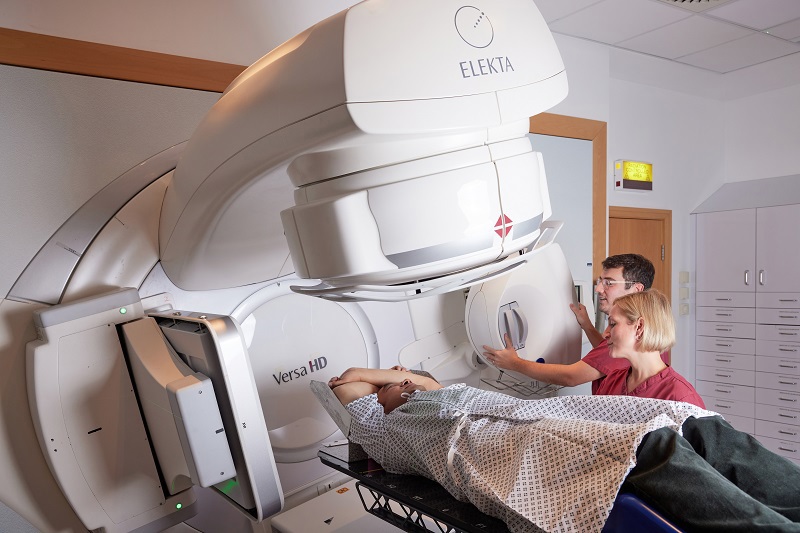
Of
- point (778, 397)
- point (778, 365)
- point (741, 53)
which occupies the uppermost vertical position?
point (741, 53)

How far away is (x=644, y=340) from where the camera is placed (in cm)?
191

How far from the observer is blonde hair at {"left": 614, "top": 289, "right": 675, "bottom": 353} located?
191 centimetres

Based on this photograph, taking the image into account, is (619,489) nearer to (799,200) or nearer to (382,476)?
(382,476)

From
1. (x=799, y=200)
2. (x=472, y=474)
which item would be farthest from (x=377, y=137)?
(x=799, y=200)

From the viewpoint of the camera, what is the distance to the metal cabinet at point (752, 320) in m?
3.81

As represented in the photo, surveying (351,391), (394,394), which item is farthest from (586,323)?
(351,391)

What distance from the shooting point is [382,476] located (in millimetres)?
1333

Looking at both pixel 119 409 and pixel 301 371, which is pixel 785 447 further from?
pixel 119 409

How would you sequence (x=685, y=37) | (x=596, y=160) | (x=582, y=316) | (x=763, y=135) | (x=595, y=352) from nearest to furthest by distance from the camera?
(x=595, y=352) → (x=582, y=316) → (x=596, y=160) → (x=685, y=37) → (x=763, y=135)

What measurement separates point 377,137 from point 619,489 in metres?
0.72

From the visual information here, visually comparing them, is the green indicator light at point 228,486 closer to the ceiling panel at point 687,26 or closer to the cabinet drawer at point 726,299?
the ceiling panel at point 687,26

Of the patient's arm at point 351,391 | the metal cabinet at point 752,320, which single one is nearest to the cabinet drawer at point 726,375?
the metal cabinet at point 752,320

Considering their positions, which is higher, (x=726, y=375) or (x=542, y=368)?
(x=542, y=368)

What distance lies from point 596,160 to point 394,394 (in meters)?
1.57
